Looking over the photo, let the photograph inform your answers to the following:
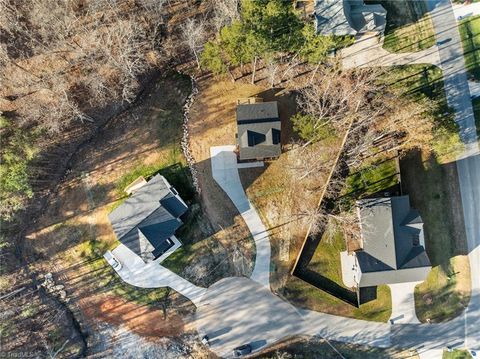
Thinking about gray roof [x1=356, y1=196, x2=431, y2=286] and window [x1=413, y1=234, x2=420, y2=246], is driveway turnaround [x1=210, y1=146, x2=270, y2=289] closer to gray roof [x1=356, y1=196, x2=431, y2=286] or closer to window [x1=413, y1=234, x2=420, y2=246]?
gray roof [x1=356, y1=196, x2=431, y2=286]

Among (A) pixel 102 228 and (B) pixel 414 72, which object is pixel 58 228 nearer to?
(A) pixel 102 228

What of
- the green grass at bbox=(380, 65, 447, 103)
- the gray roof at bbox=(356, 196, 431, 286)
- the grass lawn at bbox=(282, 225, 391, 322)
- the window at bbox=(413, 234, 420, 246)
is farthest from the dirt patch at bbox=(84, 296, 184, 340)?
the green grass at bbox=(380, 65, 447, 103)

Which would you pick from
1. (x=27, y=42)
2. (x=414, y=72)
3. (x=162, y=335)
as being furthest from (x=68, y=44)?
(x=414, y=72)

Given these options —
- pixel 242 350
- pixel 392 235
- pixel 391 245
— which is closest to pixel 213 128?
pixel 392 235

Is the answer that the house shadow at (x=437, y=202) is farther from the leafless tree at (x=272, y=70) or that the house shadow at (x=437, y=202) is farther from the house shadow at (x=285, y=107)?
the leafless tree at (x=272, y=70)

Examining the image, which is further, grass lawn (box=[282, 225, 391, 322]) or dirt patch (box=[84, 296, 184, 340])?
grass lawn (box=[282, 225, 391, 322])

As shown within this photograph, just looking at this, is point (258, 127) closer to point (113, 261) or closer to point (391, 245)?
point (391, 245)
